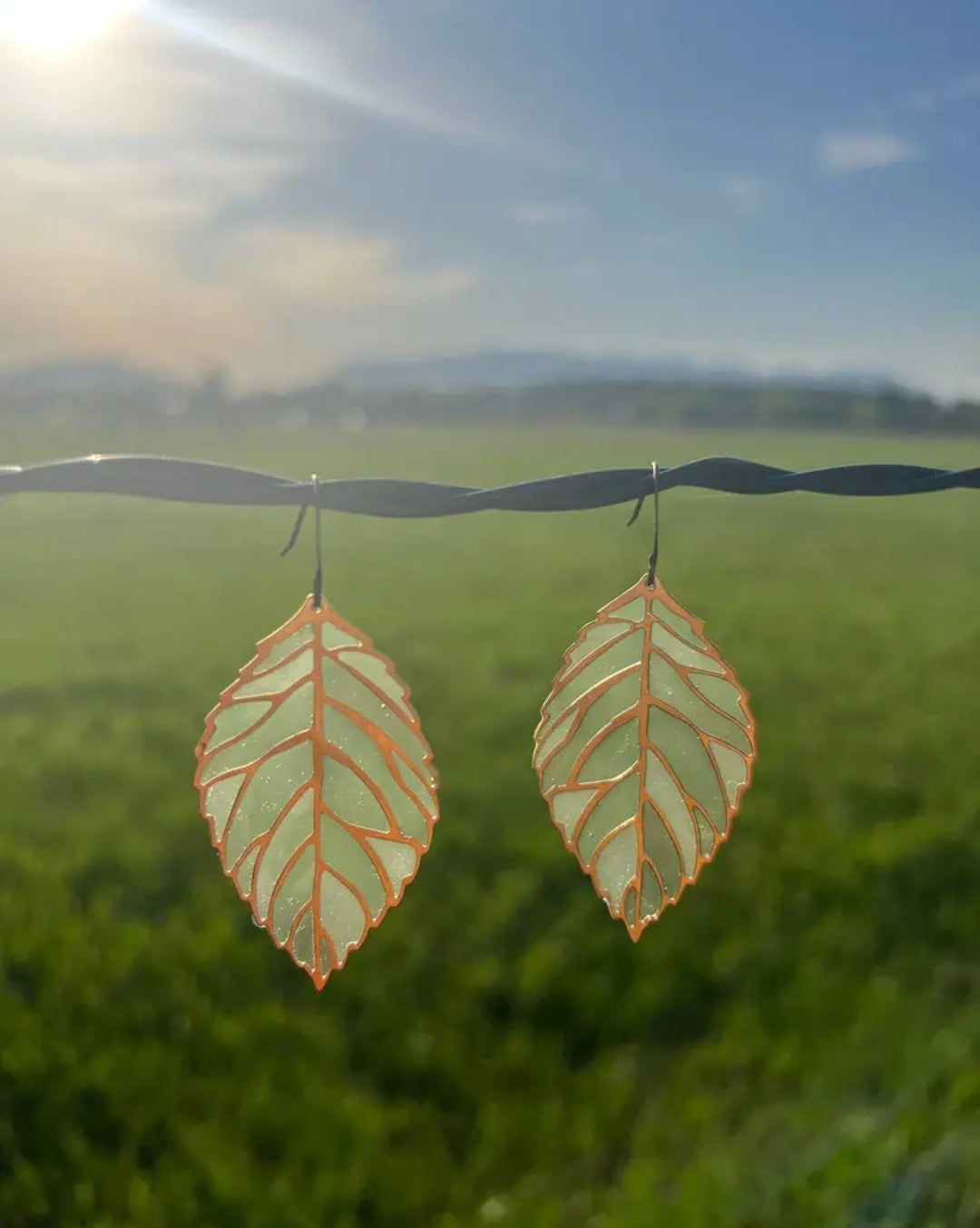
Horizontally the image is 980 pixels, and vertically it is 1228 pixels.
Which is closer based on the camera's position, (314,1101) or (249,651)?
(314,1101)

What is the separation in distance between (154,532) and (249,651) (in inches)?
205

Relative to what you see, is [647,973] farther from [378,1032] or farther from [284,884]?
[284,884]

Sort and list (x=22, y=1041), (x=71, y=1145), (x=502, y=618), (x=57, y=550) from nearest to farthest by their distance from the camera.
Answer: (x=71, y=1145)
(x=22, y=1041)
(x=502, y=618)
(x=57, y=550)

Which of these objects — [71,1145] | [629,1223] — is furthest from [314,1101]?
[629,1223]

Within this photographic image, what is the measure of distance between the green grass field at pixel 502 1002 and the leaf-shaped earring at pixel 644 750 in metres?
0.19

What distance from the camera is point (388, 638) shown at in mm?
6859

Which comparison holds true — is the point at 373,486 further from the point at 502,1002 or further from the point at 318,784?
the point at 502,1002

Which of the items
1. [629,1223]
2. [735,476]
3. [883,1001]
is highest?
[735,476]

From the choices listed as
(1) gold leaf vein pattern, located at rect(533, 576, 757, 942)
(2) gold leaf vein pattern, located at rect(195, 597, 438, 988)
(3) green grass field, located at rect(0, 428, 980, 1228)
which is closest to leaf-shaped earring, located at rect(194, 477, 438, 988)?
(2) gold leaf vein pattern, located at rect(195, 597, 438, 988)

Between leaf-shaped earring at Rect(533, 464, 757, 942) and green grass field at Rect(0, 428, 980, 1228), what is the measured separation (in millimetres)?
191

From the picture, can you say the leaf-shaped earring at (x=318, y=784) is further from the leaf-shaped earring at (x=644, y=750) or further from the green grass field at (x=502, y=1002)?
the green grass field at (x=502, y=1002)

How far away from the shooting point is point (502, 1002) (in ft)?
9.71

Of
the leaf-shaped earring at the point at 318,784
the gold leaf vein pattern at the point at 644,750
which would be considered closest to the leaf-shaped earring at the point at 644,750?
the gold leaf vein pattern at the point at 644,750

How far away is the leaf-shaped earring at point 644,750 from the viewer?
756 millimetres
